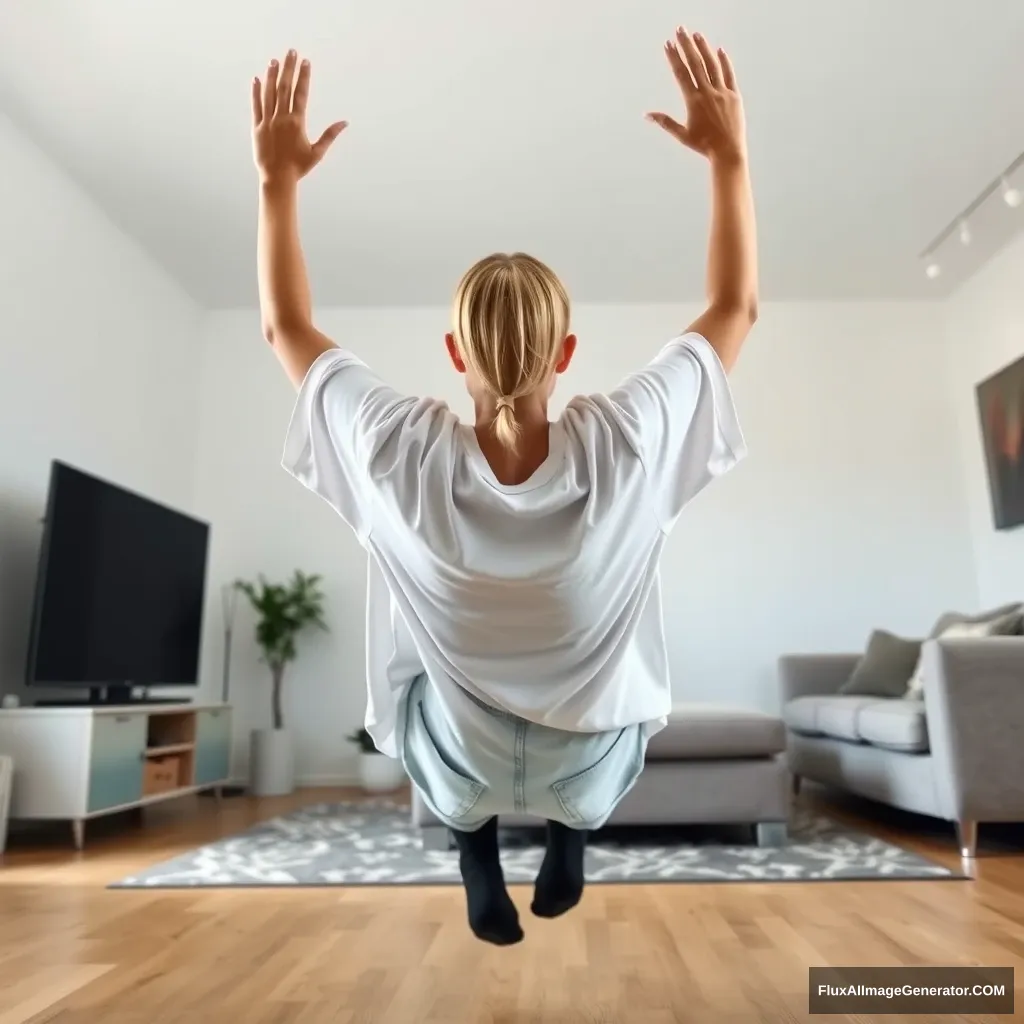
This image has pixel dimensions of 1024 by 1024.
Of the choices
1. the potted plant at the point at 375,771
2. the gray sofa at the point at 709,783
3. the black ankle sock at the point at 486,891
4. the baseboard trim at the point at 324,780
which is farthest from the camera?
the baseboard trim at the point at 324,780

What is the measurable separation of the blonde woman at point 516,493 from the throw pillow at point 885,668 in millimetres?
3249

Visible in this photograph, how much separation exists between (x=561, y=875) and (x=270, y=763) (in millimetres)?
3899

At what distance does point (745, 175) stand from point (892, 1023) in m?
1.34

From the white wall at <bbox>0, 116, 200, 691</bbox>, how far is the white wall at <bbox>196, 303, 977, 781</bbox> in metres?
0.47

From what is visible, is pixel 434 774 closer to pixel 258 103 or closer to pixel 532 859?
pixel 258 103

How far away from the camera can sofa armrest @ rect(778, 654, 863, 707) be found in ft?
15.0

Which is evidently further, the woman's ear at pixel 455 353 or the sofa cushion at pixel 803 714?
the sofa cushion at pixel 803 714

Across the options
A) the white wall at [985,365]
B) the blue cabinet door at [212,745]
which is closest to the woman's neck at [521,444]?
the blue cabinet door at [212,745]

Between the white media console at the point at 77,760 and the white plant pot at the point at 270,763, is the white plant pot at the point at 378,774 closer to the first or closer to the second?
the white plant pot at the point at 270,763

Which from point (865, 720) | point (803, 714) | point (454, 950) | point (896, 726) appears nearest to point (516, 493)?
point (454, 950)

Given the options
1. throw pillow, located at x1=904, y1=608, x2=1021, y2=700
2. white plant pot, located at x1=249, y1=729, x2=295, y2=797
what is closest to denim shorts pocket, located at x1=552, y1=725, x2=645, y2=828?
throw pillow, located at x1=904, y1=608, x2=1021, y2=700

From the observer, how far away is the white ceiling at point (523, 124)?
325 cm

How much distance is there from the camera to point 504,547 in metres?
0.97

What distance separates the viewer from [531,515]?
96 cm
